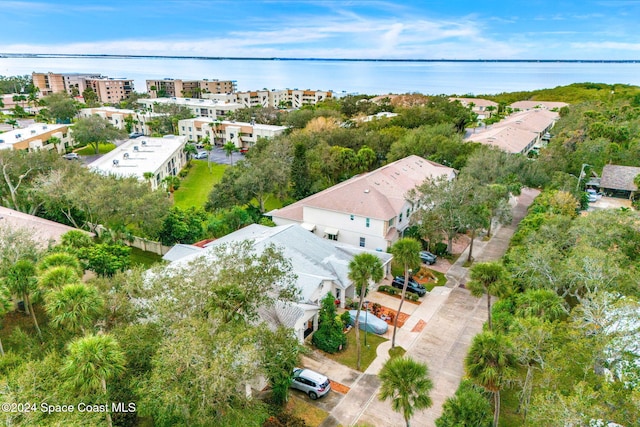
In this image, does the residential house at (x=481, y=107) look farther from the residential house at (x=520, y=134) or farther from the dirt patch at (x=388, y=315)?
the dirt patch at (x=388, y=315)

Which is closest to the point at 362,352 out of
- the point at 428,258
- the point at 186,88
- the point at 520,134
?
the point at 428,258

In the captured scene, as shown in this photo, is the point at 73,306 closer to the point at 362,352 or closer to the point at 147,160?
the point at 362,352

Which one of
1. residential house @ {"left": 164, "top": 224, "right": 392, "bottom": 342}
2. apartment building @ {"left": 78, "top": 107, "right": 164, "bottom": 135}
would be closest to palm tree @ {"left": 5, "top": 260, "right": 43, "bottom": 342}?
residential house @ {"left": 164, "top": 224, "right": 392, "bottom": 342}

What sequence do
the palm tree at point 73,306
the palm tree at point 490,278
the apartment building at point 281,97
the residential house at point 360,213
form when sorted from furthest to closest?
the apartment building at point 281,97 < the residential house at point 360,213 < the palm tree at point 490,278 < the palm tree at point 73,306

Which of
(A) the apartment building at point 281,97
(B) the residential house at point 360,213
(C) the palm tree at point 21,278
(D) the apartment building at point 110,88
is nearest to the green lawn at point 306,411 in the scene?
→ (C) the palm tree at point 21,278

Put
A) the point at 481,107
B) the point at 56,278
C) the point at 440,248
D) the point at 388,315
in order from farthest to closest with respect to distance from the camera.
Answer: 1. the point at 481,107
2. the point at 440,248
3. the point at 388,315
4. the point at 56,278

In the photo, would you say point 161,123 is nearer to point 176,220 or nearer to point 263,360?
point 176,220
